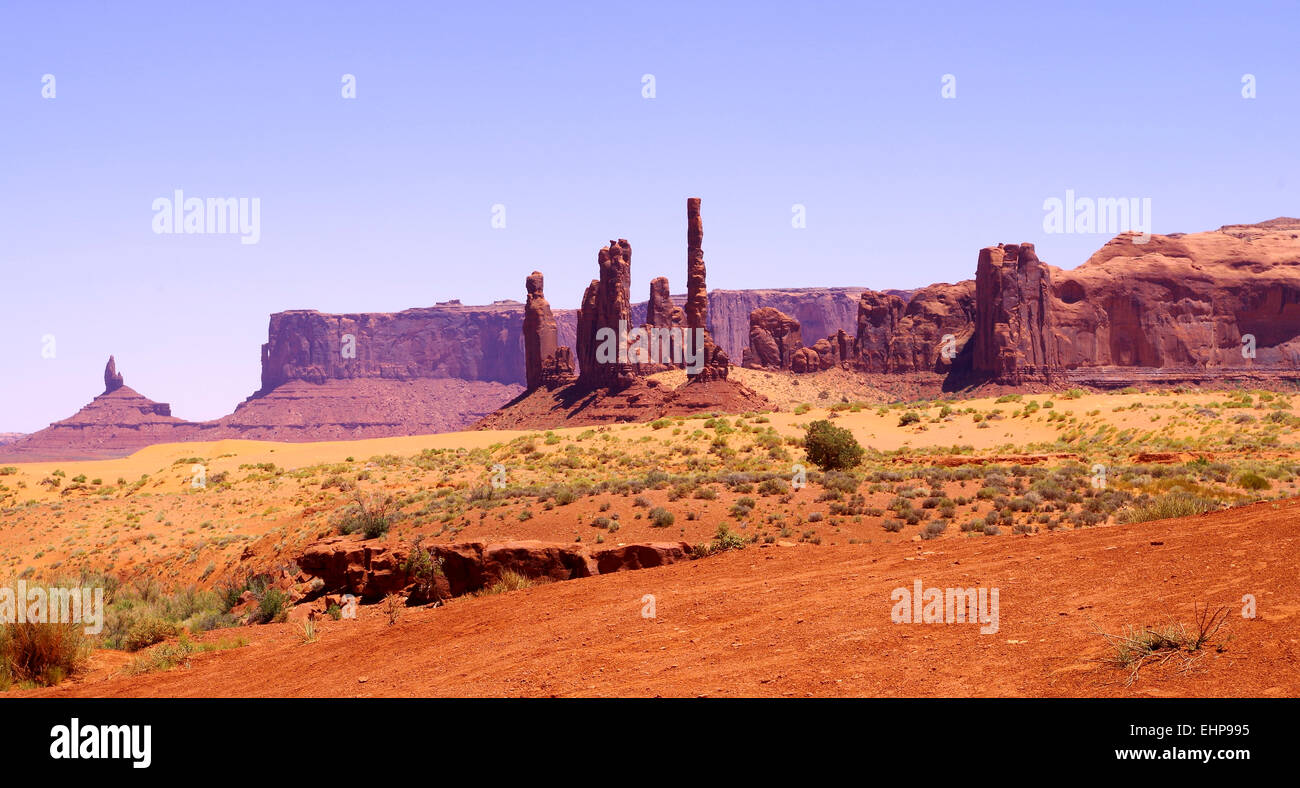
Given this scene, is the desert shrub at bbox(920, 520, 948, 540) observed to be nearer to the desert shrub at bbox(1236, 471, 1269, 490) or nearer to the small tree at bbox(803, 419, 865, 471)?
the desert shrub at bbox(1236, 471, 1269, 490)

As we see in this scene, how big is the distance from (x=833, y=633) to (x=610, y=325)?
302 feet

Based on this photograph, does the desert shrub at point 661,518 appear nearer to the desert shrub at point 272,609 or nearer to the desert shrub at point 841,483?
the desert shrub at point 841,483

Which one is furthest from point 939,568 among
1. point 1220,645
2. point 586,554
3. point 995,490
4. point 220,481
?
point 220,481

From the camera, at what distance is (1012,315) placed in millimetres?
110438

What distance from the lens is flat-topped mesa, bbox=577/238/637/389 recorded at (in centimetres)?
9831

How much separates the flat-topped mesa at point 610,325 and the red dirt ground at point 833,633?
8367 centimetres

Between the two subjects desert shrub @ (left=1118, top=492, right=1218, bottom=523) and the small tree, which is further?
the small tree

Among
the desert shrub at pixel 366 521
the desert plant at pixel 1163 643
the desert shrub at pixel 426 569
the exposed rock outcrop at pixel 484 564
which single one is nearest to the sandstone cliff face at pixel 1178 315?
the desert shrub at pixel 366 521

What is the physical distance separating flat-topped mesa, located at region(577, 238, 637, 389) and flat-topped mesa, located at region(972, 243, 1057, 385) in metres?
39.8

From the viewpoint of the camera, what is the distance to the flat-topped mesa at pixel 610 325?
9831 cm

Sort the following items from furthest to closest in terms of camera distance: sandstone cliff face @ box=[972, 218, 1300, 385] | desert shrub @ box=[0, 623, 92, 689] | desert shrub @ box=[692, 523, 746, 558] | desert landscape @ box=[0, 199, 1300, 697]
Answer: sandstone cliff face @ box=[972, 218, 1300, 385]
desert shrub @ box=[692, 523, 746, 558]
desert shrub @ box=[0, 623, 92, 689]
desert landscape @ box=[0, 199, 1300, 697]

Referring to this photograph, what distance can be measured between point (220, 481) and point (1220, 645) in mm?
40849

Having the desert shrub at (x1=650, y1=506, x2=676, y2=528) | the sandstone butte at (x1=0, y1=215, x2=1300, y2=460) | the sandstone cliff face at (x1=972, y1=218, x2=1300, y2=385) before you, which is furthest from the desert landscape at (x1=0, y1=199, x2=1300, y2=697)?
the sandstone cliff face at (x1=972, y1=218, x2=1300, y2=385)
